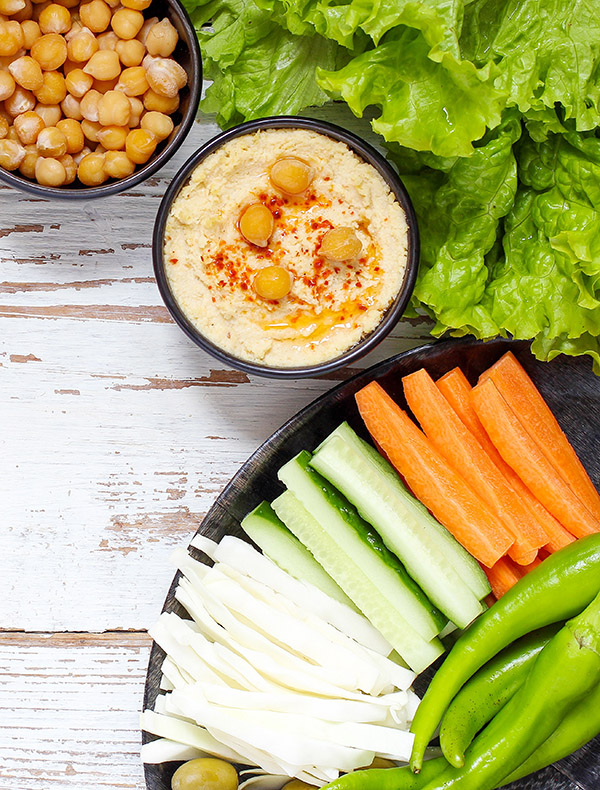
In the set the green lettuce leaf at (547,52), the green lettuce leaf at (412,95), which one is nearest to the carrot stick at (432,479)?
the green lettuce leaf at (412,95)

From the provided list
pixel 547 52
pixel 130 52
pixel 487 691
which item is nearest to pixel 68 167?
pixel 130 52

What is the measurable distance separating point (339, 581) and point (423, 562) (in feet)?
0.60

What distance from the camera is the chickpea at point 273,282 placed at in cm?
183

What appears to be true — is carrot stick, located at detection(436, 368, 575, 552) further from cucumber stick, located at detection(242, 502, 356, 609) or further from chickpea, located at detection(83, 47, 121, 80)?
chickpea, located at detection(83, 47, 121, 80)

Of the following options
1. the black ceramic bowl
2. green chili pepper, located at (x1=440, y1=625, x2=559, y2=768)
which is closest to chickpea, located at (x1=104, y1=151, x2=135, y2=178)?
the black ceramic bowl

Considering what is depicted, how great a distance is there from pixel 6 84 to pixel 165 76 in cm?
33

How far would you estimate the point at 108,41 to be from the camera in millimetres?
1911

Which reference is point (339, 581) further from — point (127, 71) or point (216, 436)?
point (127, 71)

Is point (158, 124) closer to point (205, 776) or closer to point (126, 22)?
point (126, 22)

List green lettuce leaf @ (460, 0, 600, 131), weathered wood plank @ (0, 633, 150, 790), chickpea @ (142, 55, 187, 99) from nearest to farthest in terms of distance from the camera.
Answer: green lettuce leaf @ (460, 0, 600, 131), chickpea @ (142, 55, 187, 99), weathered wood plank @ (0, 633, 150, 790)

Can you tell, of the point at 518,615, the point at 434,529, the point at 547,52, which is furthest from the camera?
the point at 434,529

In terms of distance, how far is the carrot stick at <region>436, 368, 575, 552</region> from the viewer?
6.23ft

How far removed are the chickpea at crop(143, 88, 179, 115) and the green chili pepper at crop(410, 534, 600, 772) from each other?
4.13ft

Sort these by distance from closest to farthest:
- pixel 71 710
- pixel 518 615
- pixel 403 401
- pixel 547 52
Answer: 1. pixel 547 52
2. pixel 518 615
3. pixel 403 401
4. pixel 71 710
